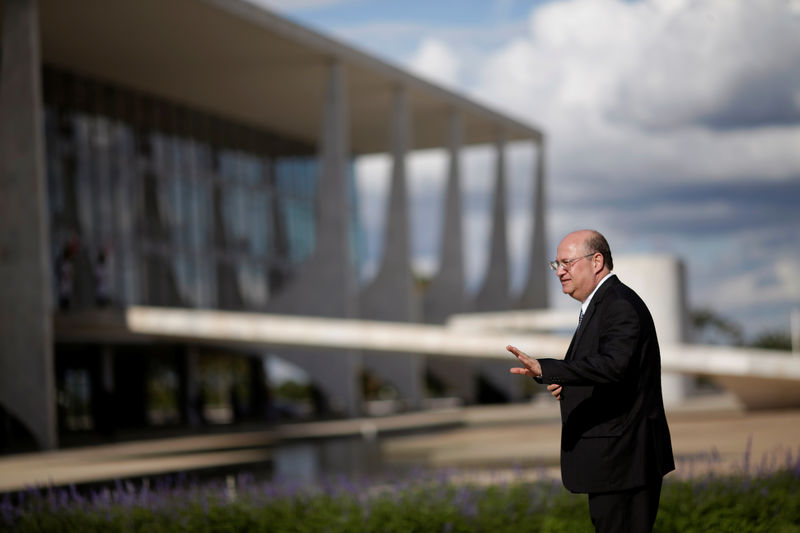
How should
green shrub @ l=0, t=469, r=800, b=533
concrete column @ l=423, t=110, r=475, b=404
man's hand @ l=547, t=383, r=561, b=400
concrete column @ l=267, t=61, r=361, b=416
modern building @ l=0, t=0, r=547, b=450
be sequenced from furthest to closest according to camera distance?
1. concrete column @ l=423, t=110, r=475, b=404
2. concrete column @ l=267, t=61, r=361, b=416
3. modern building @ l=0, t=0, r=547, b=450
4. green shrub @ l=0, t=469, r=800, b=533
5. man's hand @ l=547, t=383, r=561, b=400

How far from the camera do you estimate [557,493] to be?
7934 millimetres

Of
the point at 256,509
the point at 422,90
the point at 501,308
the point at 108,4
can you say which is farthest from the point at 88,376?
the point at 256,509

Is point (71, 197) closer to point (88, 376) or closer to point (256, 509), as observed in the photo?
point (88, 376)

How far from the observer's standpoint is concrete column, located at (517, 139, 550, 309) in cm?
4922

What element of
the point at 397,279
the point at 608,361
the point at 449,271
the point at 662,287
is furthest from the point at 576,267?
the point at 449,271

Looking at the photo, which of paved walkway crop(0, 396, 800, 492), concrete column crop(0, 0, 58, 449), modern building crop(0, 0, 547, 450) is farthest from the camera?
modern building crop(0, 0, 547, 450)

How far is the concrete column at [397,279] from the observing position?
123 feet

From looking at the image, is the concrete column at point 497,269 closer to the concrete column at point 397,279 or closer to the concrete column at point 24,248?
the concrete column at point 397,279

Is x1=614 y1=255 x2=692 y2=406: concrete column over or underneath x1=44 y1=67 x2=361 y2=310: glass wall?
underneath

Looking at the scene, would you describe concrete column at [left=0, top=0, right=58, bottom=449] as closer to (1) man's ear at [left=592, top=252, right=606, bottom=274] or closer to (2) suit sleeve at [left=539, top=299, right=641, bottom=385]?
(1) man's ear at [left=592, top=252, right=606, bottom=274]

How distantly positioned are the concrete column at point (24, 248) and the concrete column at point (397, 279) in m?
Answer: 15.8

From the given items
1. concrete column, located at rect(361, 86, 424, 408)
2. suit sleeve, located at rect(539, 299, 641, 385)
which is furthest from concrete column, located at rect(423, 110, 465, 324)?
suit sleeve, located at rect(539, 299, 641, 385)

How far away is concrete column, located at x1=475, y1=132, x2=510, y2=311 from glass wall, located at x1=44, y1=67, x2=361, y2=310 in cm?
774

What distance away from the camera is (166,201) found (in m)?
37.3
